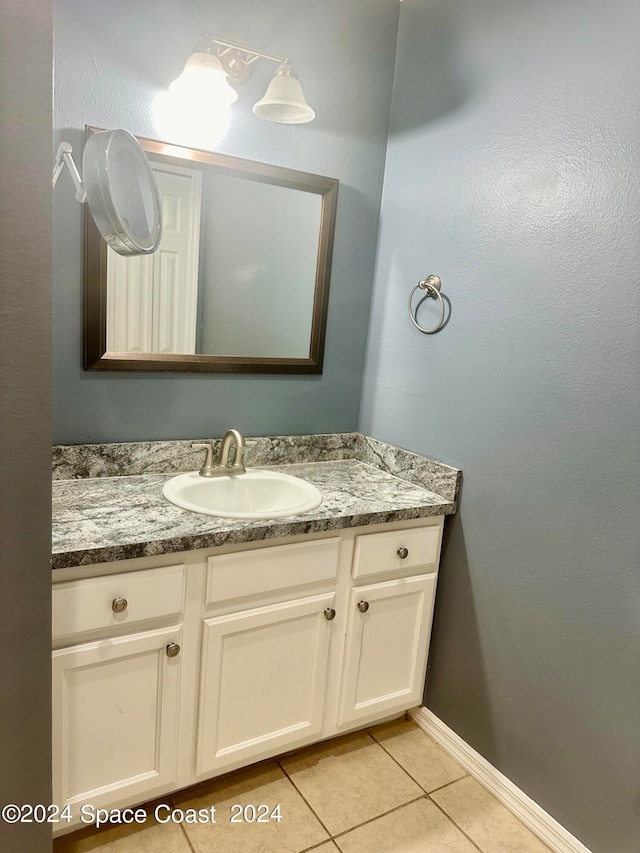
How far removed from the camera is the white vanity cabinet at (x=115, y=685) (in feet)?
4.30

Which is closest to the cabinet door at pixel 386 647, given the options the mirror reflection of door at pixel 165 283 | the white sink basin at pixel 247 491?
the white sink basin at pixel 247 491

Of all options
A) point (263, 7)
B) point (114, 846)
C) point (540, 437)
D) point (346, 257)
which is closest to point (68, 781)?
point (114, 846)

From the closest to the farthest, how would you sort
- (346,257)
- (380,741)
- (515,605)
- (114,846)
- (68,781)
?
(68,781) < (114,846) < (515,605) < (380,741) < (346,257)

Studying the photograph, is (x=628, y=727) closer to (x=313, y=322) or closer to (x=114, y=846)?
(x=114, y=846)

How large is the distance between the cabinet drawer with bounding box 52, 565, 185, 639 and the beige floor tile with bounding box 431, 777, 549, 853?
0.99m

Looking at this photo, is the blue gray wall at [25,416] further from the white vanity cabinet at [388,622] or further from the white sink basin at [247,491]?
the white vanity cabinet at [388,622]

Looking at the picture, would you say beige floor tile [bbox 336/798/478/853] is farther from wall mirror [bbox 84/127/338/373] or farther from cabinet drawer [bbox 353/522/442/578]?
wall mirror [bbox 84/127/338/373]

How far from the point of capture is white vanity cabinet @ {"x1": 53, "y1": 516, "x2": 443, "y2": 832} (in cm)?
135

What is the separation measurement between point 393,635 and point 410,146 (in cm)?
156

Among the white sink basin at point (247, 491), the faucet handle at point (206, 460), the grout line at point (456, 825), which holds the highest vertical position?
the faucet handle at point (206, 460)

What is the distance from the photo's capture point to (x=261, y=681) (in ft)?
5.27

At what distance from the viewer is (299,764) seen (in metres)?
1.80

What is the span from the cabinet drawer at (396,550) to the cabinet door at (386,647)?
5 cm

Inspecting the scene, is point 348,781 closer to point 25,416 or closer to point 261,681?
point 261,681
